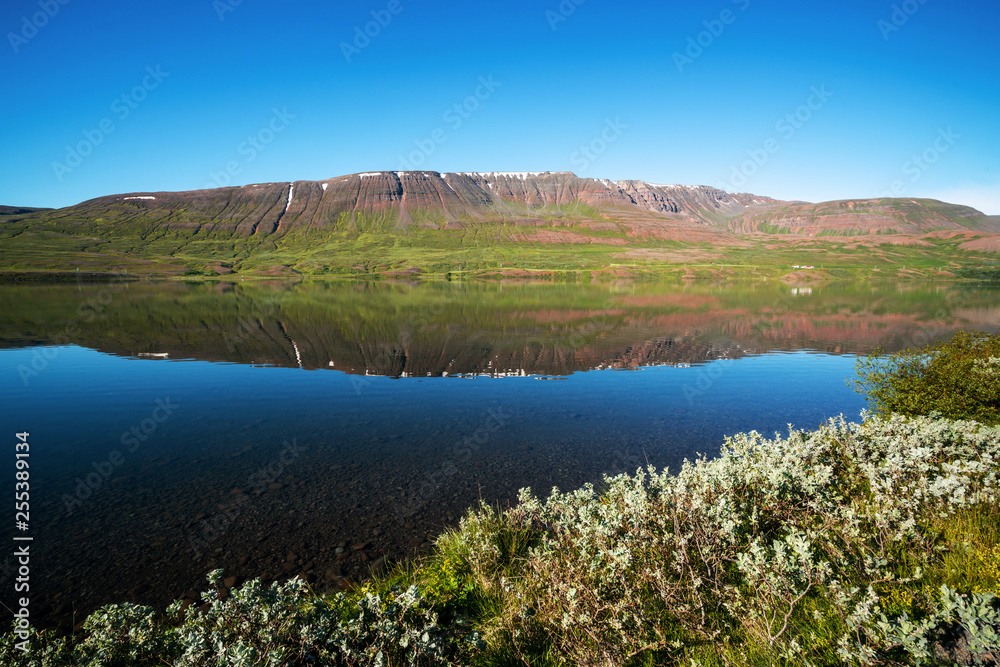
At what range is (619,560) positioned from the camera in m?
6.40

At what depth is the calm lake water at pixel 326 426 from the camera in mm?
11570

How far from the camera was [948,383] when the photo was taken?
534 inches

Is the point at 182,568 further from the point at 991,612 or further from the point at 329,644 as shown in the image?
the point at 991,612

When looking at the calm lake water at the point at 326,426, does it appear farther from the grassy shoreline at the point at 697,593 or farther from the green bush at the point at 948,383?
the green bush at the point at 948,383

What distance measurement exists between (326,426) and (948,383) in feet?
69.7

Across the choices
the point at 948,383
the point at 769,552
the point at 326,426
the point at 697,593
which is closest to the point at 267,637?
the point at 697,593

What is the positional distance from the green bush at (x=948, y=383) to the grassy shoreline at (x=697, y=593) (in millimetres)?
5071

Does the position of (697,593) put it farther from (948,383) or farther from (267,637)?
(948,383)

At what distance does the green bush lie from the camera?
12.7 m

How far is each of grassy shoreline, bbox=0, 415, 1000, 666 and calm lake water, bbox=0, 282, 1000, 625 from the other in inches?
117

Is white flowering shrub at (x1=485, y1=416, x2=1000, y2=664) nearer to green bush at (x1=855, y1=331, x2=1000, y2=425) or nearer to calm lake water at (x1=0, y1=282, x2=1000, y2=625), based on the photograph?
green bush at (x1=855, y1=331, x2=1000, y2=425)

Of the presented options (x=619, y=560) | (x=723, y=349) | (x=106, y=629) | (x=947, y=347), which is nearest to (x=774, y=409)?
(x=947, y=347)

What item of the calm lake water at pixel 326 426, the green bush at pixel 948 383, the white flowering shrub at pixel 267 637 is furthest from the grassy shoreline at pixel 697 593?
the green bush at pixel 948 383

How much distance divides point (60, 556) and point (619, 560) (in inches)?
504
